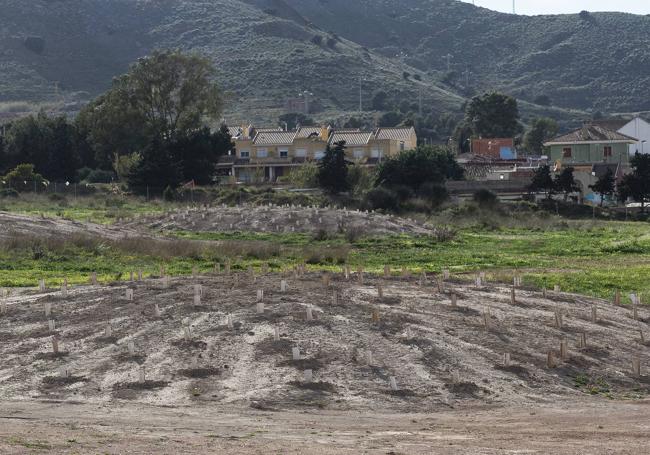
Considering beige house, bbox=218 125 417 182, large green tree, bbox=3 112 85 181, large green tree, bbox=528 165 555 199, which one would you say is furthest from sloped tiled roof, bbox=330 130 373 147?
large green tree, bbox=528 165 555 199

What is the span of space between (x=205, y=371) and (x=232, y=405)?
2163 millimetres

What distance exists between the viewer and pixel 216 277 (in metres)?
35.2

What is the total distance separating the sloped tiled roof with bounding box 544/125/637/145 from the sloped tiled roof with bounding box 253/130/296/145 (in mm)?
21386

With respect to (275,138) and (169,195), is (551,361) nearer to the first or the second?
(169,195)

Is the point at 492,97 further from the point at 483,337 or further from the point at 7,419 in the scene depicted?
the point at 7,419

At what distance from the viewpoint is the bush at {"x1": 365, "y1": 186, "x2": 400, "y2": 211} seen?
75.8 meters

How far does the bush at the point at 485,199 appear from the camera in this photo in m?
76.4

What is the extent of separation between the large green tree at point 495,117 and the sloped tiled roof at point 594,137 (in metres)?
37.3

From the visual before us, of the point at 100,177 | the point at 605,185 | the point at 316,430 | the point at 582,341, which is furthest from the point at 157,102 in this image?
the point at 316,430

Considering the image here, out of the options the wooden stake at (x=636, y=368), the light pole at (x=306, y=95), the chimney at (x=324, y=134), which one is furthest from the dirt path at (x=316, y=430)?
the light pole at (x=306, y=95)

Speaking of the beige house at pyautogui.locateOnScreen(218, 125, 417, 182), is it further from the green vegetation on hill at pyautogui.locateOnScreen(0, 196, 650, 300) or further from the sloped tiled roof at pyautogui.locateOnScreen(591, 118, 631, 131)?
the green vegetation on hill at pyautogui.locateOnScreen(0, 196, 650, 300)

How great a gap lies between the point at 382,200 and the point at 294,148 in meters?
34.4

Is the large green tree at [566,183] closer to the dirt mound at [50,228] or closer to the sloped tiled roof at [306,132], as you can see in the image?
the sloped tiled roof at [306,132]

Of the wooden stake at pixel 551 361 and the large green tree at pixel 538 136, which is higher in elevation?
the large green tree at pixel 538 136
